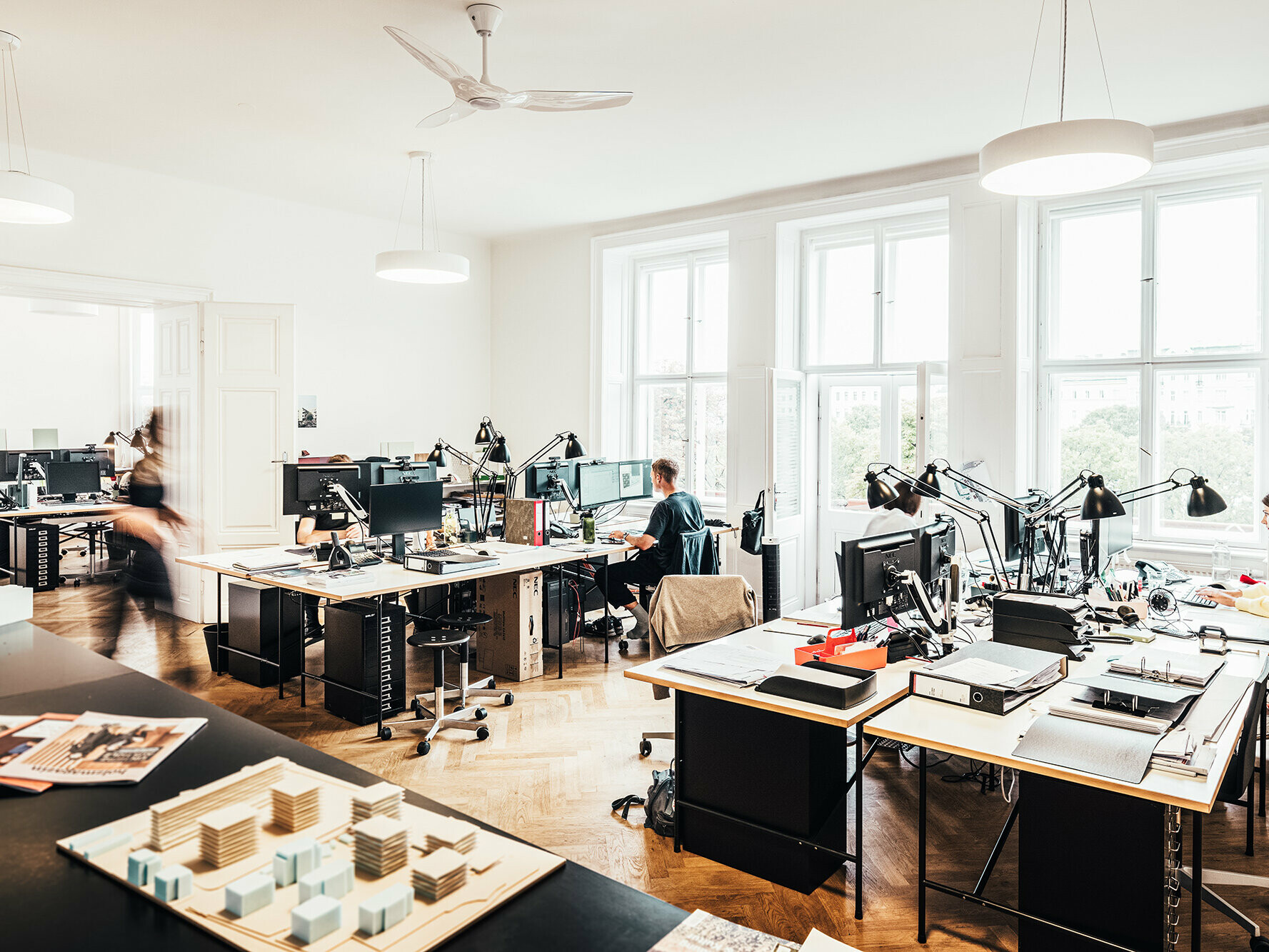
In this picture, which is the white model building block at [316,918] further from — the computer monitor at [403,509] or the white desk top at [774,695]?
the computer monitor at [403,509]

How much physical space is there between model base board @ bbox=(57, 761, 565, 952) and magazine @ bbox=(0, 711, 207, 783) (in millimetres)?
212

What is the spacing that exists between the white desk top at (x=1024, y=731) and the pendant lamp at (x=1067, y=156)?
5.25 feet

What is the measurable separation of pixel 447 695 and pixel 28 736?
9.69 ft

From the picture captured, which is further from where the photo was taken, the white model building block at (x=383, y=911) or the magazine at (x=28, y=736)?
the magazine at (x=28, y=736)

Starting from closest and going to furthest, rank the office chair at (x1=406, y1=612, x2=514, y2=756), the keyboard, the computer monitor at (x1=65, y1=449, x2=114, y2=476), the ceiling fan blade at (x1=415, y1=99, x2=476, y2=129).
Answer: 1. the ceiling fan blade at (x1=415, y1=99, x2=476, y2=129)
2. the keyboard
3. the office chair at (x1=406, y1=612, x2=514, y2=756)
4. the computer monitor at (x1=65, y1=449, x2=114, y2=476)

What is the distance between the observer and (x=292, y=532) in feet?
20.7

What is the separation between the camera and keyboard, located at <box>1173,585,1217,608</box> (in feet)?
12.0

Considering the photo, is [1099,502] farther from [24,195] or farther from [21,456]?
[21,456]

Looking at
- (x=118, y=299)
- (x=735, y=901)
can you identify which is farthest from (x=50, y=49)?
(x=735, y=901)

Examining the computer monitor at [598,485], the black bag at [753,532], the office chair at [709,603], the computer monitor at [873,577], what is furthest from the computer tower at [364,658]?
the black bag at [753,532]

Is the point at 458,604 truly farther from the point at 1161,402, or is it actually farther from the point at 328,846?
the point at 1161,402

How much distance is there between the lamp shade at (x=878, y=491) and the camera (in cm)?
313

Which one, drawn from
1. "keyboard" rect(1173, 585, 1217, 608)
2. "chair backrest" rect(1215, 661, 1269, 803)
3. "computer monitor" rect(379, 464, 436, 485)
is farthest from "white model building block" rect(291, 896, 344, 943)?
"computer monitor" rect(379, 464, 436, 485)

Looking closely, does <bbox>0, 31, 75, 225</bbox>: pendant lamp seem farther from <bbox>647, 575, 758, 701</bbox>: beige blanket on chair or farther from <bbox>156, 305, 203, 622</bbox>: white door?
<bbox>647, 575, 758, 701</bbox>: beige blanket on chair
